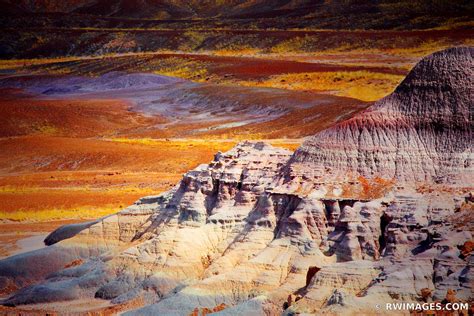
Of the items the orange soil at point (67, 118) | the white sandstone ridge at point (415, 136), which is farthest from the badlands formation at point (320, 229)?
the orange soil at point (67, 118)

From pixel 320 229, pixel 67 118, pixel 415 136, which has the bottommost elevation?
pixel 67 118

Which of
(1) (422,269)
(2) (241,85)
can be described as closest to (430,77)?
(1) (422,269)

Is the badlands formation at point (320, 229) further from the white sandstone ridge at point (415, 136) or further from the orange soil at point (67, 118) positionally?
the orange soil at point (67, 118)

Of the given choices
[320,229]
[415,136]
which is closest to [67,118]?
[415,136]

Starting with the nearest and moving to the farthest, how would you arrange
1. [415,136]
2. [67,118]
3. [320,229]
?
[320,229], [415,136], [67,118]

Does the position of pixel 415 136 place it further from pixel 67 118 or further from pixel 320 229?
pixel 67 118

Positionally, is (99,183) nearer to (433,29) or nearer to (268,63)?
(268,63)
